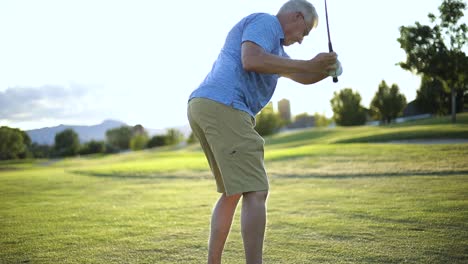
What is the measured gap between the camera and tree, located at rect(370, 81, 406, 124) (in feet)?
202

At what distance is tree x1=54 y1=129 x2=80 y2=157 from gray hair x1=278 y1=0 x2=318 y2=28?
242 ft

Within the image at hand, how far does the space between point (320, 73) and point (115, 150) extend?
269ft

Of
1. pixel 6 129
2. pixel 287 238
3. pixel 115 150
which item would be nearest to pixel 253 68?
pixel 287 238

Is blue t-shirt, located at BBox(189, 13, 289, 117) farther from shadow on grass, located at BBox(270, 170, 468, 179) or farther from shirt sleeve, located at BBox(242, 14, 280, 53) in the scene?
shadow on grass, located at BBox(270, 170, 468, 179)

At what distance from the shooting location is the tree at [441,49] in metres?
33.2

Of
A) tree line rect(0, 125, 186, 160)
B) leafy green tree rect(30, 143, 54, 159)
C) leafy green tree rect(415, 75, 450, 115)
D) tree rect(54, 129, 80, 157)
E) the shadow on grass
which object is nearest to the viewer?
the shadow on grass

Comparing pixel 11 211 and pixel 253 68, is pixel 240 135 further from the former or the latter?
pixel 11 211

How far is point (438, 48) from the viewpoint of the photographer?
111ft

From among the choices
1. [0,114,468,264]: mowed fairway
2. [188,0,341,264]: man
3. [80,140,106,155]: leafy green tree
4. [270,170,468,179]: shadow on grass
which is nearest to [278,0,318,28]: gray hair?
[188,0,341,264]: man

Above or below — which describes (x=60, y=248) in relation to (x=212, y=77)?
below

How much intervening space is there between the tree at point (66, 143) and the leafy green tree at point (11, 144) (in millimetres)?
15659

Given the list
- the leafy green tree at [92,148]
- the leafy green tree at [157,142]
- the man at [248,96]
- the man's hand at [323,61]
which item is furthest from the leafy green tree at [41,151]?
the man's hand at [323,61]

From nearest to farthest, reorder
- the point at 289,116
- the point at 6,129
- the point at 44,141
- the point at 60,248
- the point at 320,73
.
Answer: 1. the point at 320,73
2. the point at 60,248
3. the point at 6,129
4. the point at 44,141
5. the point at 289,116

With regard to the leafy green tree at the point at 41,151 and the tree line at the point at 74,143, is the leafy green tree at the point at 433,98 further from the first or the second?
the leafy green tree at the point at 41,151
